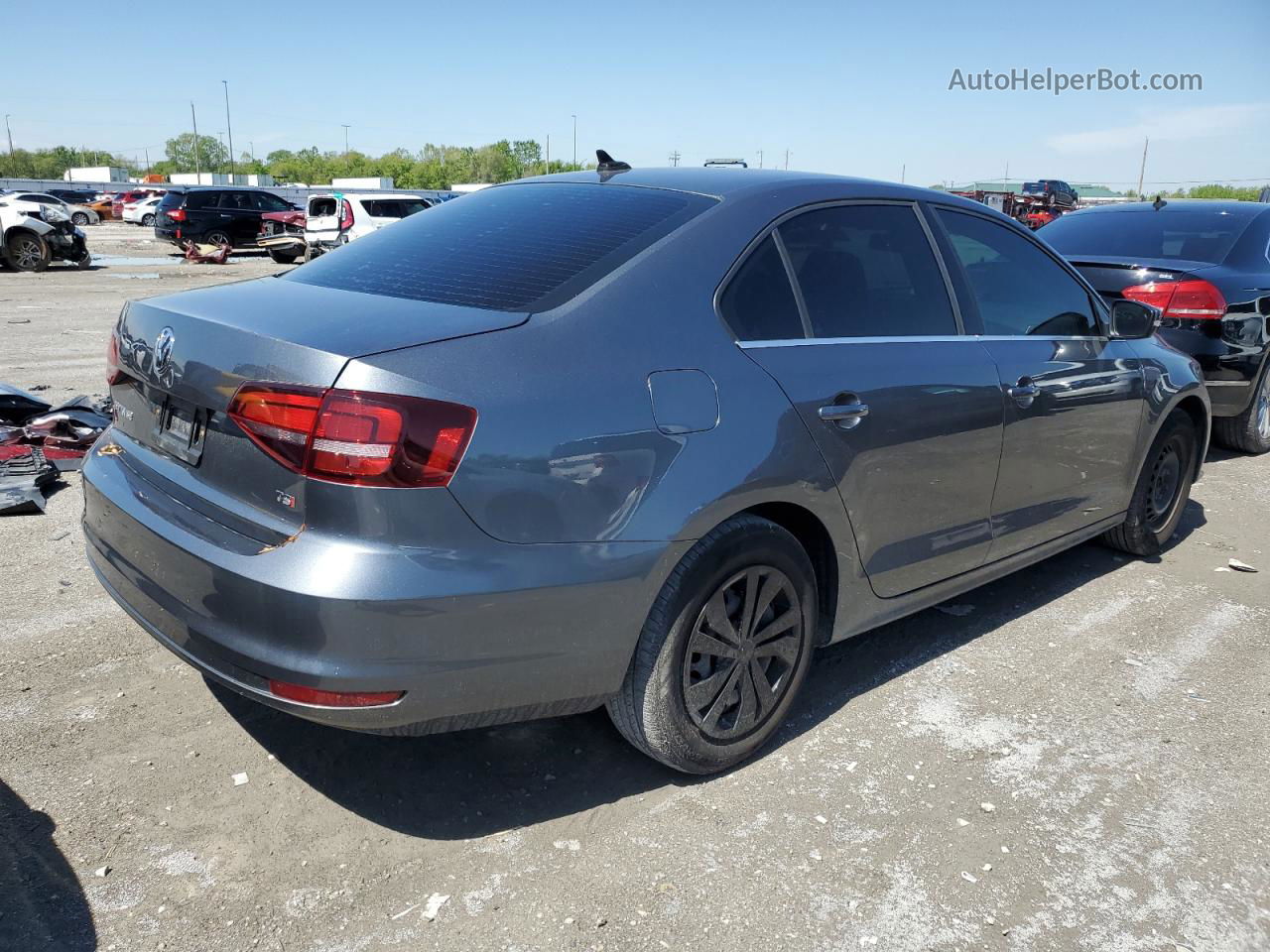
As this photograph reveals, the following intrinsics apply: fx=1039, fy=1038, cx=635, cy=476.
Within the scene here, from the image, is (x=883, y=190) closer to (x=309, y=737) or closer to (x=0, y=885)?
(x=309, y=737)

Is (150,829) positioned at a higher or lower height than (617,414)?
lower

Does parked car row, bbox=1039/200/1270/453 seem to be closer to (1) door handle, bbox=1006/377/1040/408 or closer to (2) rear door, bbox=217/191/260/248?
(1) door handle, bbox=1006/377/1040/408

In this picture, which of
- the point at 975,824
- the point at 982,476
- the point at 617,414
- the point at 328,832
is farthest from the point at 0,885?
the point at 982,476

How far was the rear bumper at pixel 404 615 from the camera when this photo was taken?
2357mm

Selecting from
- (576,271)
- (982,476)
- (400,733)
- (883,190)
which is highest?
(883,190)

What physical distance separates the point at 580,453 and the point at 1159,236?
6.56 m

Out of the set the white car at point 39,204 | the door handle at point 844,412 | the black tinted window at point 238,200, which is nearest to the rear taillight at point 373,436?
the door handle at point 844,412

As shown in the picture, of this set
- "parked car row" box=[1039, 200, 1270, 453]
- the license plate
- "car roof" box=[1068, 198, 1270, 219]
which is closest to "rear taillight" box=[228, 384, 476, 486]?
the license plate

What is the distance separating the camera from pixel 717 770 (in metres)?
3.14

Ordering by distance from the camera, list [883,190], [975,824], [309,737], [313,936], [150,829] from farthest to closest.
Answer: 1. [883,190]
2. [309,737]
3. [975,824]
4. [150,829]
5. [313,936]

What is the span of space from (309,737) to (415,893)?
869 mm

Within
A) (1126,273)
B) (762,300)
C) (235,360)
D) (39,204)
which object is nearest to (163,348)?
(235,360)

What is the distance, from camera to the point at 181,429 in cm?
277

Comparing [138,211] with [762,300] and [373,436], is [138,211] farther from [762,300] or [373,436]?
[373,436]
